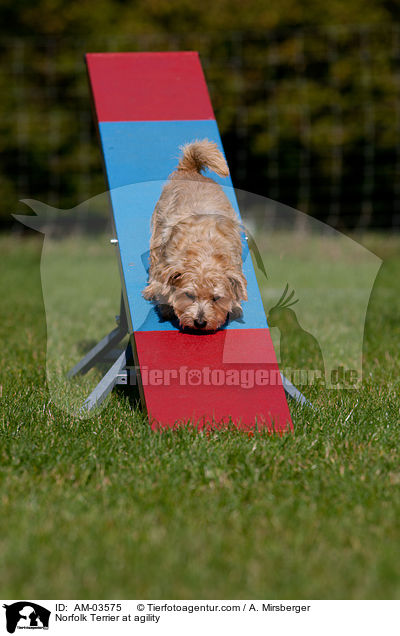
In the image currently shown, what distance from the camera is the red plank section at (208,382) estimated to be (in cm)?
377

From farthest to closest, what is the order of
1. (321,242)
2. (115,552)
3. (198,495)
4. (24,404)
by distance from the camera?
(321,242) → (24,404) → (198,495) → (115,552)

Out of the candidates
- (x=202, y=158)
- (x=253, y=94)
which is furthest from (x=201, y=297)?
(x=253, y=94)

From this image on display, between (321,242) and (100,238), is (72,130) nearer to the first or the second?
(100,238)

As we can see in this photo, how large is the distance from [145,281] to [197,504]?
1.70 metres

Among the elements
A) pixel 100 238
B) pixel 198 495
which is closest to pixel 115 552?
pixel 198 495

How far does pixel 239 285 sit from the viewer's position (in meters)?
4.14

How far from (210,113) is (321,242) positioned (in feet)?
29.5

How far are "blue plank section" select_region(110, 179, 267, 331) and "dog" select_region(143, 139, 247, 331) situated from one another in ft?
0.19

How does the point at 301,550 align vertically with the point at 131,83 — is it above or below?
below

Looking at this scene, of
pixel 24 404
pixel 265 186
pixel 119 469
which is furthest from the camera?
pixel 265 186

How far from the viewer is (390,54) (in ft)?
61.2
